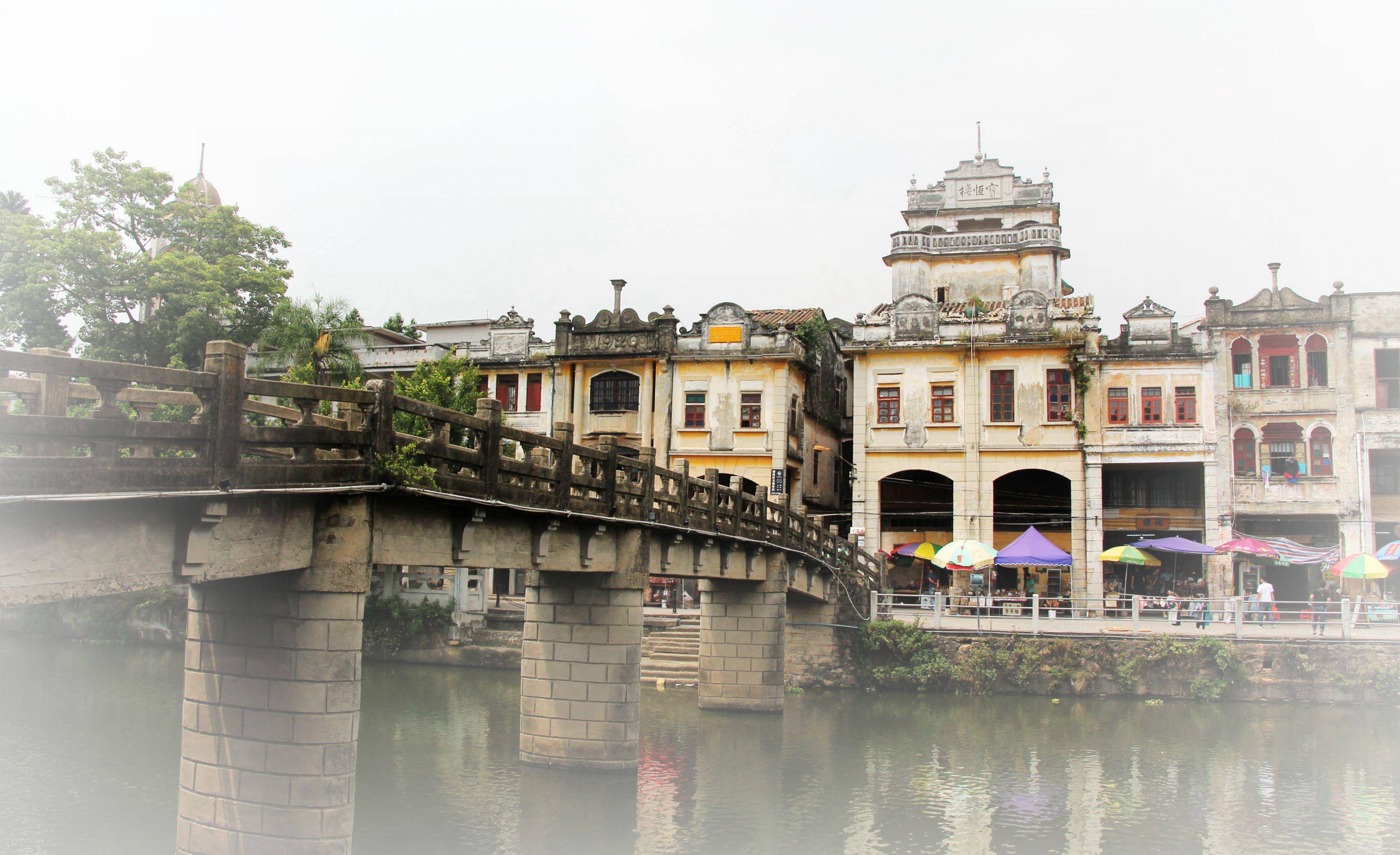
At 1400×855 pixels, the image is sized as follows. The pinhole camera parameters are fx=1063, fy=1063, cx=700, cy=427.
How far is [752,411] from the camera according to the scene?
40562 millimetres

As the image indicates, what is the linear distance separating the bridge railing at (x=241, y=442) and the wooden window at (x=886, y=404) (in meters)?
22.6

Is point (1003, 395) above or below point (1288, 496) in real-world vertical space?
above

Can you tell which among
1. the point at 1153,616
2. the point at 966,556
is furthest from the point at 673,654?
the point at 1153,616

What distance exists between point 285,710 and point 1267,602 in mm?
27916

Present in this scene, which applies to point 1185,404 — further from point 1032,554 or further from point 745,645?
point 745,645

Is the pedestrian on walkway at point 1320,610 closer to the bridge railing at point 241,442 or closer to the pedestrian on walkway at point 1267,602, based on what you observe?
the pedestrian on walkway at point 1267,602

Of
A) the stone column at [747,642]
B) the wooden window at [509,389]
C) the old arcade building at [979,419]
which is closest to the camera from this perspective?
the stone column at [747,642]

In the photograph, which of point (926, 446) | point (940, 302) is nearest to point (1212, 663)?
point (926, 446)

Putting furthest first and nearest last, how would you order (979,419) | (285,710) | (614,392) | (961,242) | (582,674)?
(961,242)
(614,392)
(979,419)
(582,674)
(285,710)

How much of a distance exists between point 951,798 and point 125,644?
3401 cm

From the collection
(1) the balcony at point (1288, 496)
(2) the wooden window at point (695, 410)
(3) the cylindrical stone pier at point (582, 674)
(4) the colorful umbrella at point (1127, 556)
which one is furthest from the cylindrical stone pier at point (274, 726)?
(1) the balcony at point (1288, 496)

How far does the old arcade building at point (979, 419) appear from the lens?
3831cm

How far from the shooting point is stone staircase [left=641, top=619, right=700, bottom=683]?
3312 centimetres

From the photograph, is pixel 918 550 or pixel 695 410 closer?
pixel 918 550
